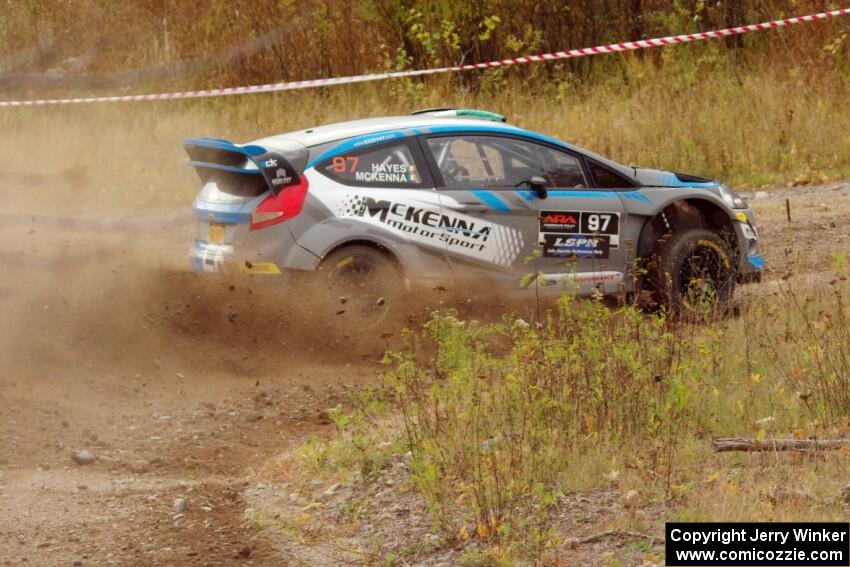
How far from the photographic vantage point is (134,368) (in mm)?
9836

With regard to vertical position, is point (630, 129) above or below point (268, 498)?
above

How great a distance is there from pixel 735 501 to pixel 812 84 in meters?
14.6

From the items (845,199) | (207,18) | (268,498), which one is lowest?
(268,498)

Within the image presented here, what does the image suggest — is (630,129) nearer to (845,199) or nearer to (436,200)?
(845,199)

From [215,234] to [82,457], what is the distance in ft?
8.40

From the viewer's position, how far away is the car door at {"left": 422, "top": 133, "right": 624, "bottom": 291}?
10422 millimetres

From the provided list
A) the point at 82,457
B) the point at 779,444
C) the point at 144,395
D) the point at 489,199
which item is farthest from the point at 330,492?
the point at 489,199

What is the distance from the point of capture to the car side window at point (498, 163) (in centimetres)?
1048

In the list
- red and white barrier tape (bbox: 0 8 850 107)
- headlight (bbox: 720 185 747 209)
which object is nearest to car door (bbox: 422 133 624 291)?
headlight (bbox: 720 185 747 209)

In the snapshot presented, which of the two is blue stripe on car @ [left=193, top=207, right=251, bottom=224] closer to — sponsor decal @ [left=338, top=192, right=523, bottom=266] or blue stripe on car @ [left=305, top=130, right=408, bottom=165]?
blue stripe on car @ [left=305, top=130, right=408, bottom=165]

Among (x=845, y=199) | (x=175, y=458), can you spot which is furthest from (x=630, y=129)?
(x=175, y=458)

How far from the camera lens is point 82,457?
8109mm

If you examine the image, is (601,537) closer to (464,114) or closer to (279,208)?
(279,208)

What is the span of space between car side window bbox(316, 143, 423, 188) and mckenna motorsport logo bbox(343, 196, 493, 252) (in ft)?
0.56
